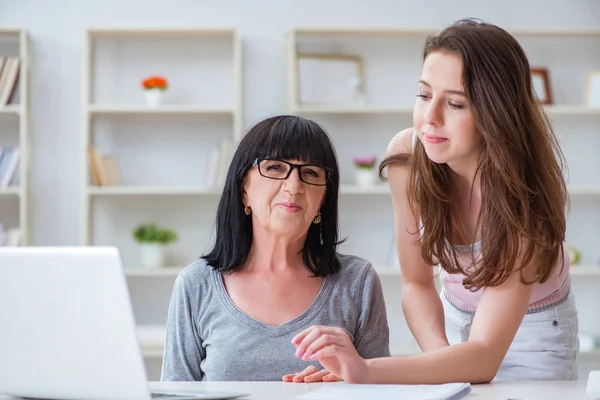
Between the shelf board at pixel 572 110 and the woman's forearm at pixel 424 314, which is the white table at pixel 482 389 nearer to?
the woman's forearm at pixel 424 314

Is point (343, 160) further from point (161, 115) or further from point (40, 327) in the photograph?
point (40, 327)

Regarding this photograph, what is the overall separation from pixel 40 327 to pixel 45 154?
3.18 m

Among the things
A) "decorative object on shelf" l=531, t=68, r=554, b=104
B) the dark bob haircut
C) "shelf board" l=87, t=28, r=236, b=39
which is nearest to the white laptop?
the dark bob haircut

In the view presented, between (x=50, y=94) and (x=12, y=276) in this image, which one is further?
(x=50, y=94)

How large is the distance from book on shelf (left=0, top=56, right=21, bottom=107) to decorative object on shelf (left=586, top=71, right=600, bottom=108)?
108 inches

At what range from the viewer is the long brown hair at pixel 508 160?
4.76 ft

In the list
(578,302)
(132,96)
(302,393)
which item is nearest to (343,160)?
(132,96)

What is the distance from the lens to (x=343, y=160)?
13.6ft

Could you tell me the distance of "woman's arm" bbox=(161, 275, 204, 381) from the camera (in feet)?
5.24

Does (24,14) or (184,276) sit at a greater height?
(24,14)

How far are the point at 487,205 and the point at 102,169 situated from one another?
2.71 m

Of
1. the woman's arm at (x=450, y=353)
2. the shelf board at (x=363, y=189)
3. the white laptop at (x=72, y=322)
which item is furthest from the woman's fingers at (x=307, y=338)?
the shelf board at (x=363, y=189)

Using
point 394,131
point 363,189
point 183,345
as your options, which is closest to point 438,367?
point 183,345

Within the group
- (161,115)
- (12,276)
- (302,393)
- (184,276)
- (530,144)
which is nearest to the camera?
(12,276)
